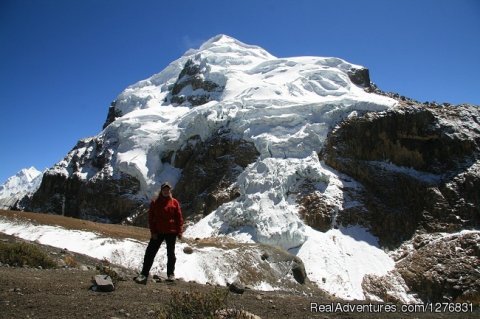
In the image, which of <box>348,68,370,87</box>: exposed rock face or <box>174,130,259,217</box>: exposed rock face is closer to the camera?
<box>174,130,259,217</box>: exposed rock face

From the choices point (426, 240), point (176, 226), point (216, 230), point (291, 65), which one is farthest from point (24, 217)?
point (291, 65)

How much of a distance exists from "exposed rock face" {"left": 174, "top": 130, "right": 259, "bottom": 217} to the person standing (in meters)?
24.8

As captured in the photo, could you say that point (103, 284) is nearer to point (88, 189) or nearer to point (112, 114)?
point (88, 189)

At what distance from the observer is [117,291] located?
845cm

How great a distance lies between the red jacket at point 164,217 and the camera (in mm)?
10547

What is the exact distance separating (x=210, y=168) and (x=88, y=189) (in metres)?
16.5

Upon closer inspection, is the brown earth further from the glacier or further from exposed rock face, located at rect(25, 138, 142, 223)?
exposed rock face, located at rect(25, 138, 142, 223)

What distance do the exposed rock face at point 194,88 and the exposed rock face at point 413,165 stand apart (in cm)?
2215

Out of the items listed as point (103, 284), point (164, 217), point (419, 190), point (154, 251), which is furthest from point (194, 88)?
Answer: point (103, 284)

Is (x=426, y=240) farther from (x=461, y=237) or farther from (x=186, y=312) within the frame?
(x=186, y=312)

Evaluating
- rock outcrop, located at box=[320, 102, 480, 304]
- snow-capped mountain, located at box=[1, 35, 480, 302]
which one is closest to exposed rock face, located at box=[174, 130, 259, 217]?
snow-capped mountain, located at box=[1, 35, 480, 302]

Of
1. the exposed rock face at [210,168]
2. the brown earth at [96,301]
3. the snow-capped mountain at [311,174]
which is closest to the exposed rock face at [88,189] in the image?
the snow-capped mountain at [311,174]

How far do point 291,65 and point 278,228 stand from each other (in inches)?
1215

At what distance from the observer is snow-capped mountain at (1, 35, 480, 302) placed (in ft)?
95.9
